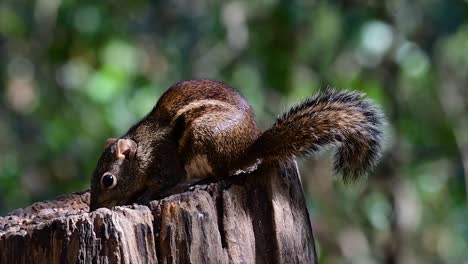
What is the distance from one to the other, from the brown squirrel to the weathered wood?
242 millimetres

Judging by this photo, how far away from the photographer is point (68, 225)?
2301mm

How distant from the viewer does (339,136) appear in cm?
291

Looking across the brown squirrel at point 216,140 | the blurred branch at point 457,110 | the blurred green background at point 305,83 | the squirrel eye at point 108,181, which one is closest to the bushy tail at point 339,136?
the brown squirrel at point 216,140

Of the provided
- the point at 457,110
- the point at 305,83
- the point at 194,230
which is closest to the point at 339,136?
the point at 194,230

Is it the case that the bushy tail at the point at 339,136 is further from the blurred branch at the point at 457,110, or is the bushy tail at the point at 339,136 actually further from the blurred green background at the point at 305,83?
the blurred branch at the point at 457,110

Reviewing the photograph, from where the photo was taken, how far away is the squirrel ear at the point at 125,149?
365 centimetres

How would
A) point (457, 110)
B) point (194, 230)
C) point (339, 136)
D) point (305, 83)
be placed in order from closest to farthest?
point (194, 230)
point (339, 136)
point (305, 83)
point (457, 110)

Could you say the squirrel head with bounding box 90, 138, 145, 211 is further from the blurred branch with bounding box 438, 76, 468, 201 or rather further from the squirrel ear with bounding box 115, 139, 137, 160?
the blurred branch with bounding box 438, 76, 468, 201

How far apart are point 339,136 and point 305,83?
2.86 meters

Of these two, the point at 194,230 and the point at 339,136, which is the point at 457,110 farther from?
the point at 194,230

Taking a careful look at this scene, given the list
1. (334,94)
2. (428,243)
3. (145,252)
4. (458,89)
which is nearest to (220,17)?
(458,89)

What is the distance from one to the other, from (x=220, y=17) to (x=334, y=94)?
8.86ft

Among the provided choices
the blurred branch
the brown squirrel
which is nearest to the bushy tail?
the brown squirrel

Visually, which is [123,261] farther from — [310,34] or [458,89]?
[458,89]
